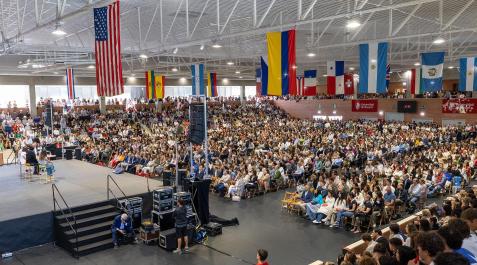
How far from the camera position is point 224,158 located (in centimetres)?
2070

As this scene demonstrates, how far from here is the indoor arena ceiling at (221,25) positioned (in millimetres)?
15281

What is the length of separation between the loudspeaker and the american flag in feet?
8.05

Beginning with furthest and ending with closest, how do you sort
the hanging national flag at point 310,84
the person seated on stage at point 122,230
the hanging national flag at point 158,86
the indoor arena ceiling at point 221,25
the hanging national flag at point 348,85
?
1. the hanging national flag at point 158,86
2. the hanging national flag at point 310,84
3. the hanging national flag at point 348,85
4. the indoor arena ceiling at point 221,25
5. the person seated on stage at point 122,230

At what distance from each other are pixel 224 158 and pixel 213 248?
10.7 meters

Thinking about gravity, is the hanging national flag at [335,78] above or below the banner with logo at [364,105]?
above

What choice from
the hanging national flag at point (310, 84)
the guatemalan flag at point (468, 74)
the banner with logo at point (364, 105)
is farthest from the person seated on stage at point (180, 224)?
the banner with logo at point (364, 105)

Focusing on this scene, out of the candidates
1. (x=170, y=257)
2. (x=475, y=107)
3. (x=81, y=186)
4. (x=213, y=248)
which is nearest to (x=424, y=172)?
(x=213, y=248)

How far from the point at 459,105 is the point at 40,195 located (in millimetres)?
31694

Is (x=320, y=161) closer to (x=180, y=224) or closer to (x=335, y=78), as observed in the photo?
(x=335, y=78)

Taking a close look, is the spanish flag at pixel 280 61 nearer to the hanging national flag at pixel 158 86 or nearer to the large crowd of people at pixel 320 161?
the large crowd of people at pixel 320 161

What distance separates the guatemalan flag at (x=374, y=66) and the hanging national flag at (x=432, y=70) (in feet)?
15.7

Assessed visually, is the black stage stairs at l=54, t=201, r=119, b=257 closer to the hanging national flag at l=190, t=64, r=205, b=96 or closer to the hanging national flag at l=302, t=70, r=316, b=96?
the hanging national flag at l=190, t=64, r=205, b=96

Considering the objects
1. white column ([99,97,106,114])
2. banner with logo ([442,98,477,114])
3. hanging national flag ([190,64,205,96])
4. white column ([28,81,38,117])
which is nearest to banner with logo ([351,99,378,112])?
banner with logo ([442,98,477,114])

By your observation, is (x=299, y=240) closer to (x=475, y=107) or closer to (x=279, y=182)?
(x=279, y=182)
